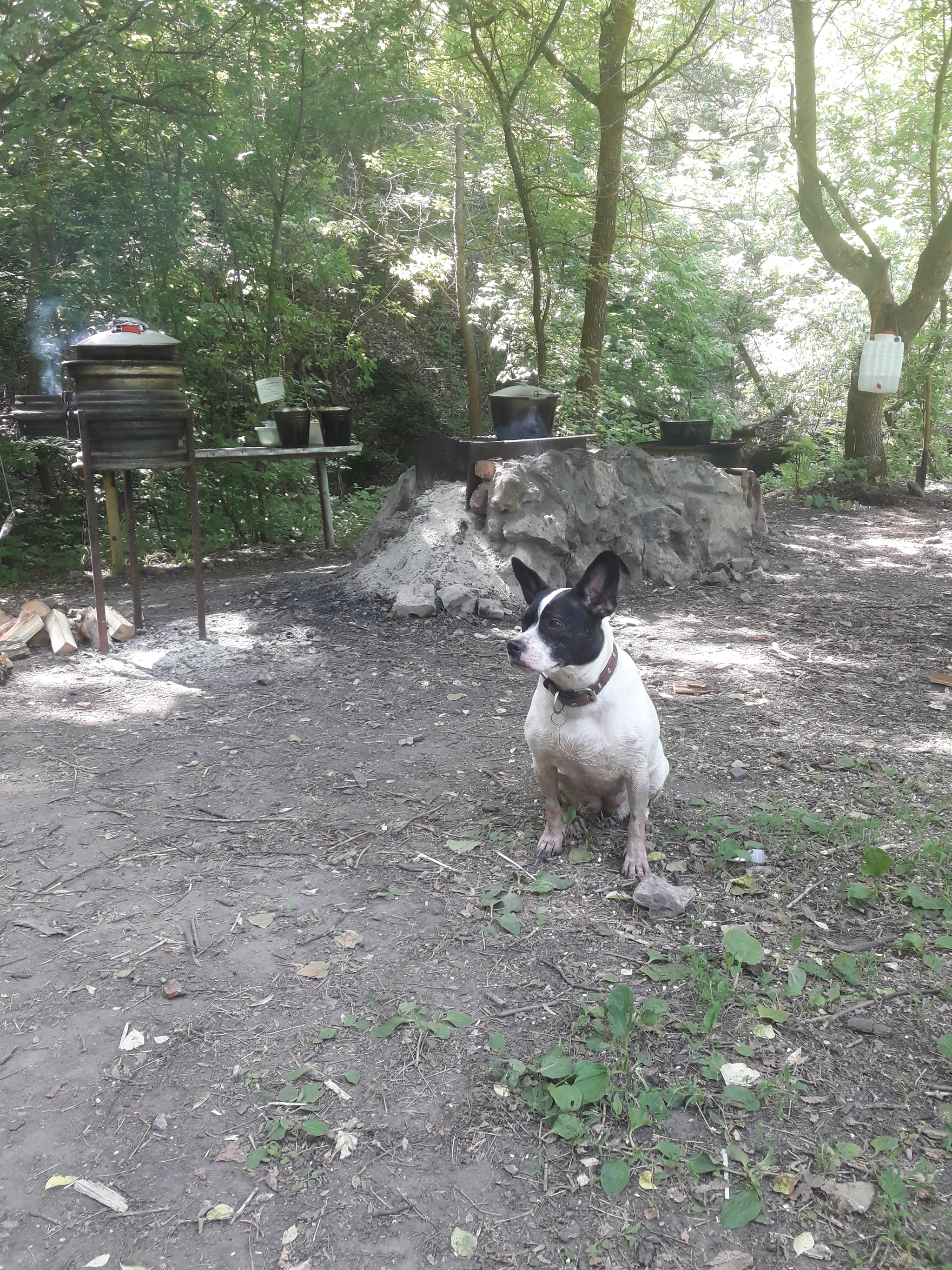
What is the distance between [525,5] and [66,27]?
403 cm

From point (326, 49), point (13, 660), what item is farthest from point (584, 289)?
point (13, 660)

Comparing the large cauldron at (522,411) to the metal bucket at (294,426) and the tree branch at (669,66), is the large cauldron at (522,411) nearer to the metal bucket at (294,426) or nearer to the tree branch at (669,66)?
the metal bucket at (294,426)

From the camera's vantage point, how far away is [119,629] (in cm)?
585

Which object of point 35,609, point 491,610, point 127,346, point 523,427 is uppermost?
point 127,346

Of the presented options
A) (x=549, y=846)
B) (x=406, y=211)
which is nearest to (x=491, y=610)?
(x=549, y=846)

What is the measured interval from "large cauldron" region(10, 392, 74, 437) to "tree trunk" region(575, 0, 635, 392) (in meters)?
5.31

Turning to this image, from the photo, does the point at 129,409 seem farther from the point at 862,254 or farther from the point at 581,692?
the point at 862,254

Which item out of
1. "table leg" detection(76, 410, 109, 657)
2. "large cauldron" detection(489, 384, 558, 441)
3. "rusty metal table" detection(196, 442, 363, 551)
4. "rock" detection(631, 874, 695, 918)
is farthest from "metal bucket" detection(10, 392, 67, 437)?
"rock" detection(631, 874, 695, 918)

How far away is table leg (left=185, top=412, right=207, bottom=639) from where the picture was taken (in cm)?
557

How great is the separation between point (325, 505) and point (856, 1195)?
7683 millimetres

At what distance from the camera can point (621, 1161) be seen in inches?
70.6

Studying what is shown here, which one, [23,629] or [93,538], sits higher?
[93,538]

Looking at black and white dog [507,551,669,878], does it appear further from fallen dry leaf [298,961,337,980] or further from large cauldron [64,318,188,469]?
large cauldron [64,318,188,469]

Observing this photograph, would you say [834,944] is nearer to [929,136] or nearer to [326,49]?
[326,49]
